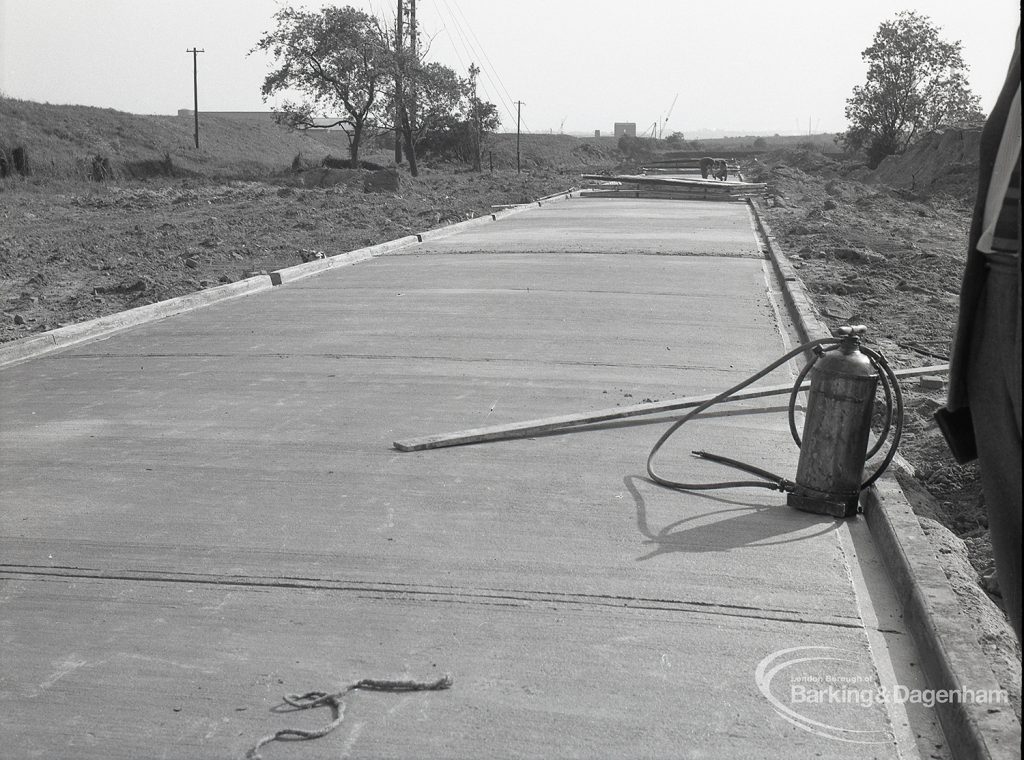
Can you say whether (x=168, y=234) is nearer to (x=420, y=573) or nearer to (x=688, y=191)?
(x=420, y=573)

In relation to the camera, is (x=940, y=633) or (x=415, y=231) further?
(x=415, y=231)

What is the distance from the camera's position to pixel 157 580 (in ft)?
14.6

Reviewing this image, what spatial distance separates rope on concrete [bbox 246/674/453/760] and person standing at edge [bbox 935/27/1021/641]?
2.06m

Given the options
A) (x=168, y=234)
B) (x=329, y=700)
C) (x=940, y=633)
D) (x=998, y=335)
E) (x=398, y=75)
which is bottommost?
(x=329, y=700)

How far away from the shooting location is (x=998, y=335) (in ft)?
6.47

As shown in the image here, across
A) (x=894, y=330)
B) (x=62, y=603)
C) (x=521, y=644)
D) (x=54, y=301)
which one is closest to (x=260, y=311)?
(x=54, y=301)

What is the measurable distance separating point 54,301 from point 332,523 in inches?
398

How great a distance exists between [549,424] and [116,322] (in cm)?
603

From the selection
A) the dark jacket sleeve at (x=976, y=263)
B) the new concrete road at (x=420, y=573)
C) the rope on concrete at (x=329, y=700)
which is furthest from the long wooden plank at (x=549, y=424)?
the dark jacket sleeve at (x=976, y=263)

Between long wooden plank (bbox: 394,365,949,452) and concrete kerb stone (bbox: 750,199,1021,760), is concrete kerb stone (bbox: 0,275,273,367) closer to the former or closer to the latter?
long wooden plank (bbox: 394,365,949,452)

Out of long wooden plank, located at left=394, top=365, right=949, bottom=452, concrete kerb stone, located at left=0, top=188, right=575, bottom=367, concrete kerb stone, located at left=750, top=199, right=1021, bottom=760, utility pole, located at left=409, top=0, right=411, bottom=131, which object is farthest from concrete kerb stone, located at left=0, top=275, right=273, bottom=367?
utility pole, located at left=409, top=0, right=411, bottom=131

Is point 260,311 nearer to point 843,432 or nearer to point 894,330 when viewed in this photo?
point 894,330

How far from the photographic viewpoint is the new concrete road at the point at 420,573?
3.38 m

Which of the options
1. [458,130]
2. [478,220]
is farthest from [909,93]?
[478,220]
